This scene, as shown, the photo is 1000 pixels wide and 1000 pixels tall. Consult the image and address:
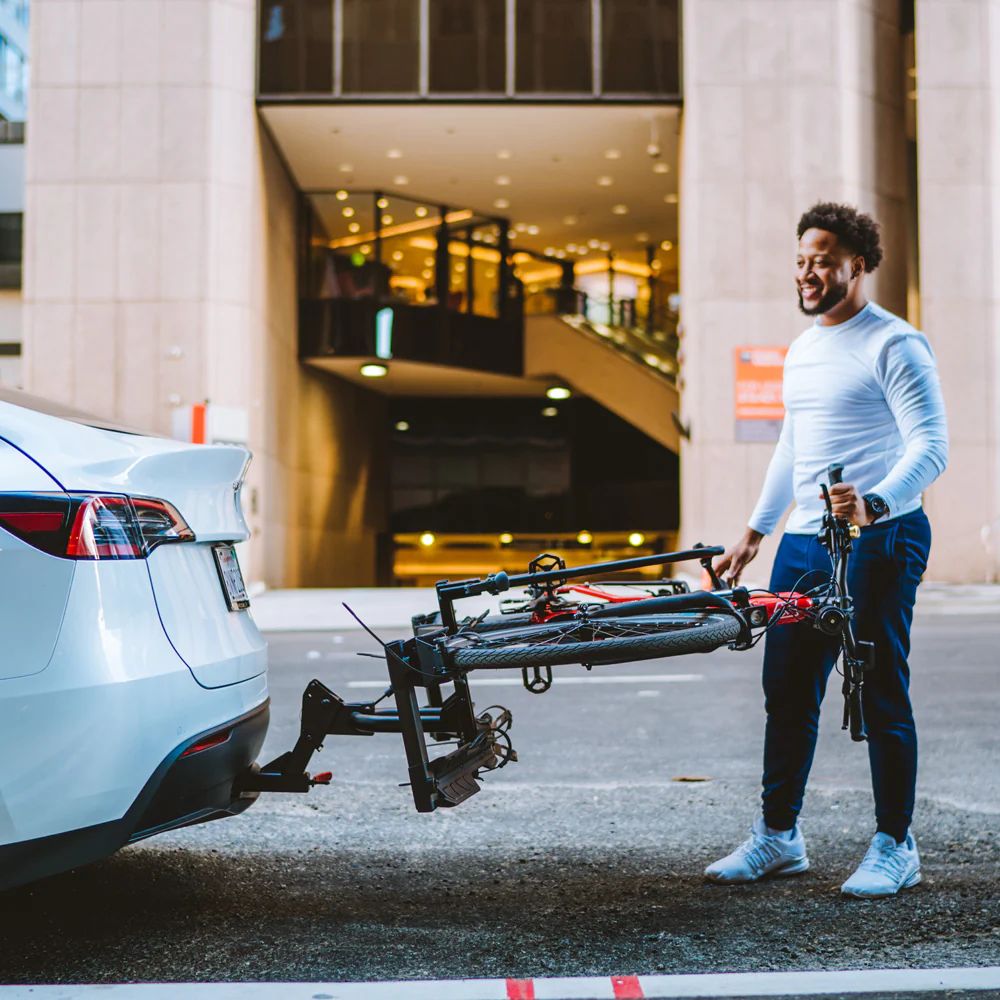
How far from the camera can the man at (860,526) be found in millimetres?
3344

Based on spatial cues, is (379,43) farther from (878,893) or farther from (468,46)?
(878,893)

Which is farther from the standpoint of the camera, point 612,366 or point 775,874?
point 612,366

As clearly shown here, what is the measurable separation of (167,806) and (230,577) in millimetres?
744

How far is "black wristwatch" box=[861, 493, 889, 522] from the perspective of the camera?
3.15 meters

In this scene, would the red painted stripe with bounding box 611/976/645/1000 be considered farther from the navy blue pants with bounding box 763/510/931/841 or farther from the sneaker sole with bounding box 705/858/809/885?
the navy blue pants with bounding box 763/510/931/841

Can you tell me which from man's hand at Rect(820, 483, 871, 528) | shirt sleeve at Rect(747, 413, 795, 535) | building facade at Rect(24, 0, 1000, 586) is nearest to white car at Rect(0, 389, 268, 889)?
man's hand at Rect(820, 483, 871, 528)

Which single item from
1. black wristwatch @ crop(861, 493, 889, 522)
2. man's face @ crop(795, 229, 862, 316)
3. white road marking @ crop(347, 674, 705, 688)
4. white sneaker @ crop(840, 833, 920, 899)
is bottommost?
white road marking @ crop(347, 674, 705, 688)

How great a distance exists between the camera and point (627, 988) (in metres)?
2.54

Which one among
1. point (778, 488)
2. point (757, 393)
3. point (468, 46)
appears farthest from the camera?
point (468, 46)

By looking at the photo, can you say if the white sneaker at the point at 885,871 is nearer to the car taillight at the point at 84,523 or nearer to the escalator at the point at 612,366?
the car taillight at the point at 84,523

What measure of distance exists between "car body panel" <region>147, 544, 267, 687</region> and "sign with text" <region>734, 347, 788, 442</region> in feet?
57.2

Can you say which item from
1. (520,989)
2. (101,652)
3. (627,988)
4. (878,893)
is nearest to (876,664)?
(878,893)

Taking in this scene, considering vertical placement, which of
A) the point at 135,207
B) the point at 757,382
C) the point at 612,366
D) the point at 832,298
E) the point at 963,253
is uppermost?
the point at 135,207

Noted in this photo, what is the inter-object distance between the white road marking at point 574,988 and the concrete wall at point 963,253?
18.7 m
